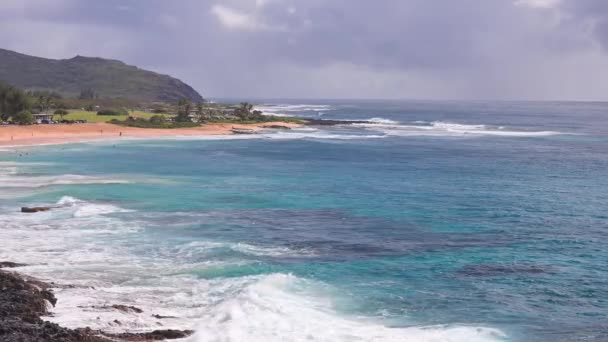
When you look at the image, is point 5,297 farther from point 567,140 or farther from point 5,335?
point 567,140

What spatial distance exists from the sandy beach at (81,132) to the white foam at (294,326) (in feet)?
224

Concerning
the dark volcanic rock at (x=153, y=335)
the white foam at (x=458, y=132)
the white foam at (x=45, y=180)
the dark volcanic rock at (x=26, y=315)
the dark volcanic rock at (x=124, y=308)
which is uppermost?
the white foam at (x=458, y=132)

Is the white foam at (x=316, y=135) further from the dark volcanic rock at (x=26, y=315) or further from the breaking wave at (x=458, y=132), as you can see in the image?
the dark volcanic rock at (x=26, y=315)

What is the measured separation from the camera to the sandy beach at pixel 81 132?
8562 centimetres

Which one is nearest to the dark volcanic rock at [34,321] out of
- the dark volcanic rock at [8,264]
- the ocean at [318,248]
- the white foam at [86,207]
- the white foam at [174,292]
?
the white foam at [174,292]

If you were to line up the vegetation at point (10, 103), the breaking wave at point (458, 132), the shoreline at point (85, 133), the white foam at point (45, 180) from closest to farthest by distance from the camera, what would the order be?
the white foam at point (45, 180)
the shoreline at point (85, 133)
the vegetation at point (10, 103)
the breaking wave at point (458, 132)

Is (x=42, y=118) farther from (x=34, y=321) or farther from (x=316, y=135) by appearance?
(x=34, y=321)

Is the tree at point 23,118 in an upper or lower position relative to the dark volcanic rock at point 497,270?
upper

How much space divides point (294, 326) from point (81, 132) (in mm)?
86569

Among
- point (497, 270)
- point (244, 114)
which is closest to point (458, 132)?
point (244, 114)

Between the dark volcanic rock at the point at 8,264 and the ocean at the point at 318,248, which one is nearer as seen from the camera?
the ocean at the point at 318,248

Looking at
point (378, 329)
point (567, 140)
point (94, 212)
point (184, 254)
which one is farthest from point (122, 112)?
point (378, 329)

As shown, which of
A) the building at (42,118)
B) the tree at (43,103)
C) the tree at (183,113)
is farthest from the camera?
the tree at (183,113)

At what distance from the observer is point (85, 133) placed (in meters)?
97.8
